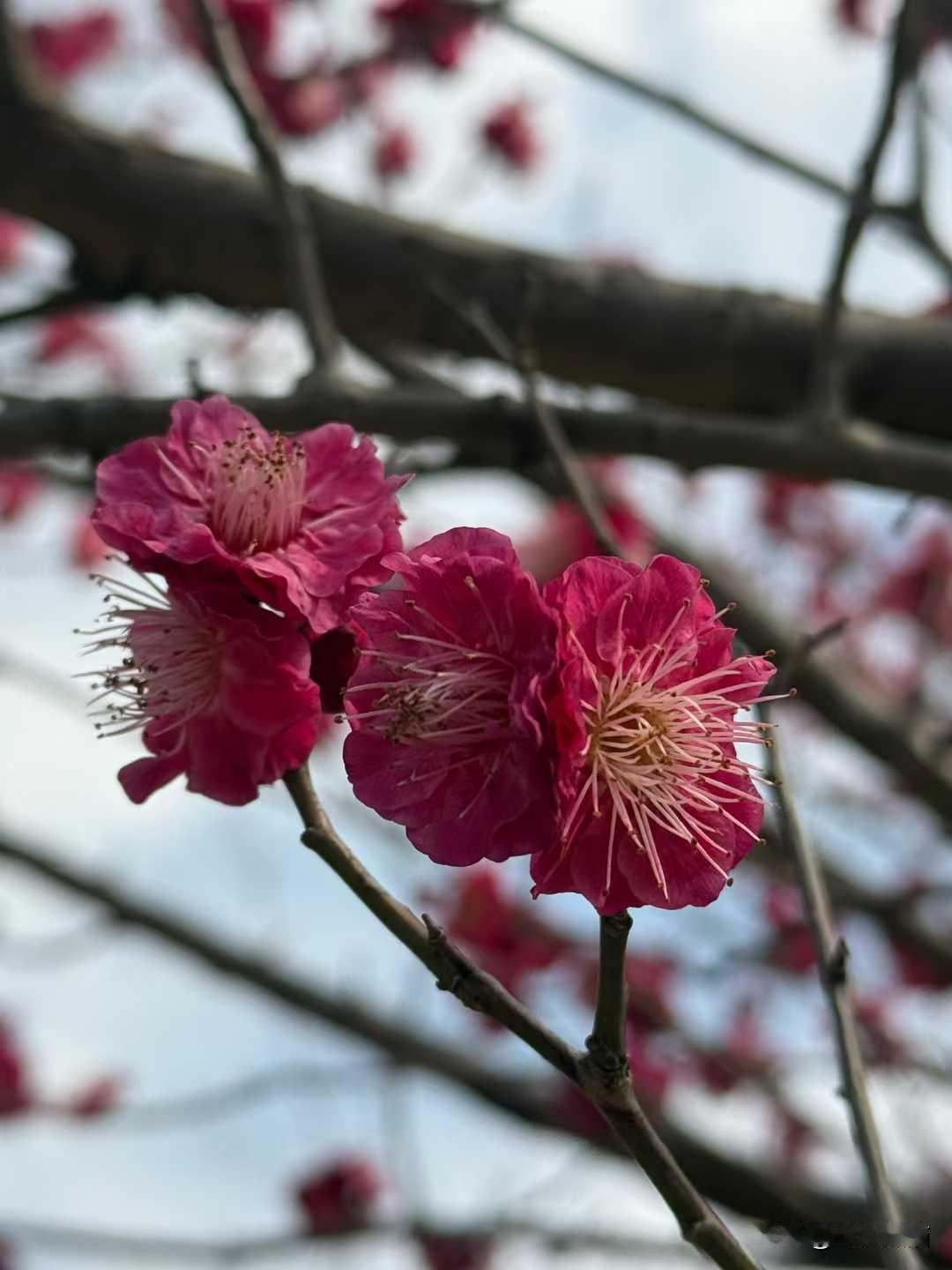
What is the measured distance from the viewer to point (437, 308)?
8.66 ft

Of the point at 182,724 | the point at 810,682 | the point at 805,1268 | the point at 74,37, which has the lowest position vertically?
the point at 182,724

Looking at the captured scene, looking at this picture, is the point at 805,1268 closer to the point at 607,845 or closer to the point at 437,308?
the point at 437,308

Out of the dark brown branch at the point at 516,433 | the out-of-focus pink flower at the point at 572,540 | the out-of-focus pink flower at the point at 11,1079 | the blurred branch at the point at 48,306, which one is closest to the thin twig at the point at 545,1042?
the dark brown branch at the point at 516,433

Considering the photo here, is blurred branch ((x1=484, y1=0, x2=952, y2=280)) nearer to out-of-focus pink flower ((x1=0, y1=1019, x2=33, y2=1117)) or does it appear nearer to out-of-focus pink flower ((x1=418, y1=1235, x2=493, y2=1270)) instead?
out-of-focus pink flower ((x1=418, y1=1235, x2=493, y2=1270))

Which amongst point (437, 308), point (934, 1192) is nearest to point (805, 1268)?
point (934, 1192)

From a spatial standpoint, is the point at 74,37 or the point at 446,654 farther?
the point at 74,37

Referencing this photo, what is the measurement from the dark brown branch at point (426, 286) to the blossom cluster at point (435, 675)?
58.1 inches

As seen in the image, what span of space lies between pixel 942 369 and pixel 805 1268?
206cm

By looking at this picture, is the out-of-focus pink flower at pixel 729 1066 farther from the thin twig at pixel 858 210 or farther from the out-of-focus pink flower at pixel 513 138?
the out-of-focus pink flower at pixel 513 138

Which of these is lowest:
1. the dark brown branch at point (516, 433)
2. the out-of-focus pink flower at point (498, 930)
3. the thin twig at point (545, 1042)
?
the thin twig at point (545, 1042)

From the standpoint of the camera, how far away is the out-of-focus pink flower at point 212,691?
3.53 ft

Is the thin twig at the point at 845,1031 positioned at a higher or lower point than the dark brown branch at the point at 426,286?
lower

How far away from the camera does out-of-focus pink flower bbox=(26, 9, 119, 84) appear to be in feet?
19.9

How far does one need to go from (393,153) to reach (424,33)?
3.02ft
